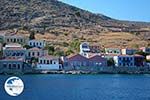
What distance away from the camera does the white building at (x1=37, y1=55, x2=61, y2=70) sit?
9394cm

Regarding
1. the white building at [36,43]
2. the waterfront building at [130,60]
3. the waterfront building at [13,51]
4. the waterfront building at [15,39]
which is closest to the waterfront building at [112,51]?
the waterfront building at [130,60]

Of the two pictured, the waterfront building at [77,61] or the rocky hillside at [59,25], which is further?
the rocky hillside at [59,25]

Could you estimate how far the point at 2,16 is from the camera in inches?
5979

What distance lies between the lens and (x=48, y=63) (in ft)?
310

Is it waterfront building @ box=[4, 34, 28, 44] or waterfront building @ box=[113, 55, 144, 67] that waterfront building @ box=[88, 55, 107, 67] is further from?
waterfront building @ box=[4, 34, 28, 44]

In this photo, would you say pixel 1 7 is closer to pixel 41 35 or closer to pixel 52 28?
pixel 52 28

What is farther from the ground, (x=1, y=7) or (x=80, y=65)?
(x=1, y=7)

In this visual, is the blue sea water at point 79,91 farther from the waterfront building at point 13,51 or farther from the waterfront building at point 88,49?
the waterfront building at point 88,49

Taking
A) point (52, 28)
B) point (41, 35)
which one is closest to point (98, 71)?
point (41, 35)

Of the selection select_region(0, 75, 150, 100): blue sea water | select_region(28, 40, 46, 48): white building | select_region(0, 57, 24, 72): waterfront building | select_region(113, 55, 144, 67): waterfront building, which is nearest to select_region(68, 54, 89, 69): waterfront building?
select_region(113, 55, 144, 67): waterfront building

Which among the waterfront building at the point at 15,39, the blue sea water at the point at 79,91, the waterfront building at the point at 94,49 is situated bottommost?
the blue sea water at the point at 79,91

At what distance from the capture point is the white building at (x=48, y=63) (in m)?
93.9

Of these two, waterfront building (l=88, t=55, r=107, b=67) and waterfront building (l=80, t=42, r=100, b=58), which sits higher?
waterfront building (l=80, t=42, r=100, b=58)

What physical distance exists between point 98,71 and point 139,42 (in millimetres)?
35762
